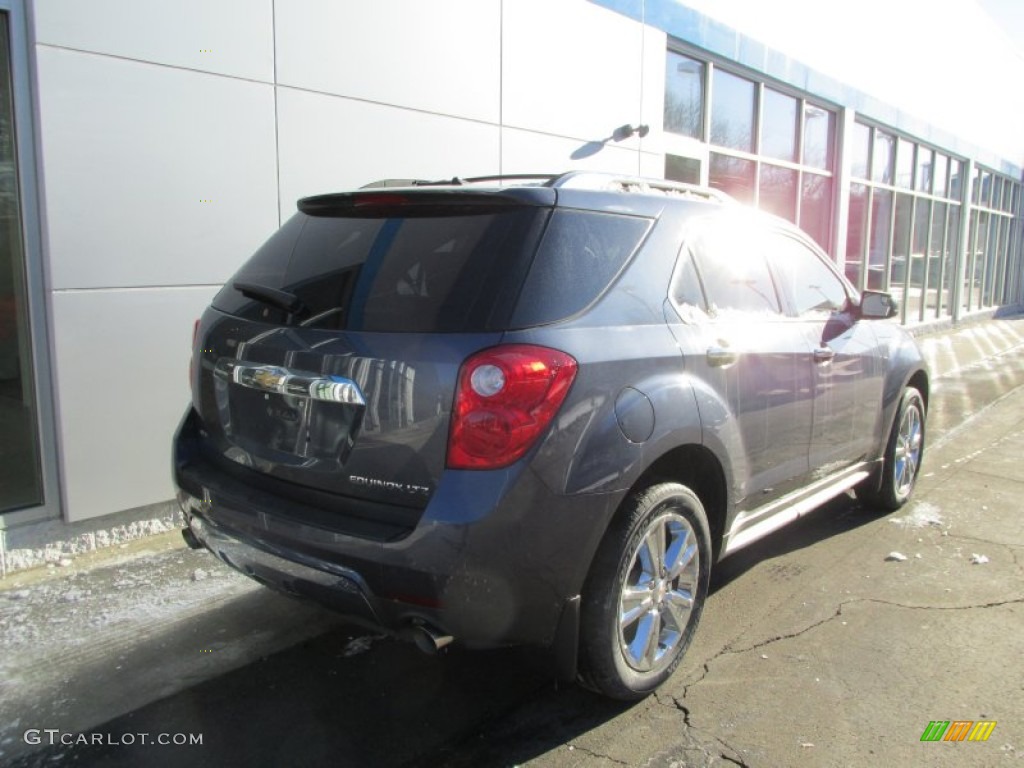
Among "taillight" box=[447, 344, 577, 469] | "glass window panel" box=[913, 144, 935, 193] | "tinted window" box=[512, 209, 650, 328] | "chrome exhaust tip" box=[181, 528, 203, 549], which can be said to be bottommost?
"chrome exhaust tip" box=[181, 528, 203, 549]

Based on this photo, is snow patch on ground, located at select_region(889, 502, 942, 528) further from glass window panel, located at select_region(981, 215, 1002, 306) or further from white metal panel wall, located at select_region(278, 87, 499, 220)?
glass window panel, located at select_region(981, 215, 1002, 306)

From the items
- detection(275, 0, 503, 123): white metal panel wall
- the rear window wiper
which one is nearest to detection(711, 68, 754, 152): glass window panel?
detection(275, 0, 503, 123): white metal panel wall

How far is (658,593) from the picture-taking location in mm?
2932

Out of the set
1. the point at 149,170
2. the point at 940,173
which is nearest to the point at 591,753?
the point at 149,170

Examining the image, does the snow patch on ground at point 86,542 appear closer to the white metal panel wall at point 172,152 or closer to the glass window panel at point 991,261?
the white metal panel wall at point 172,152

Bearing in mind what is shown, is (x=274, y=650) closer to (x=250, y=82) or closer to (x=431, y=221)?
(x=431, y=221)

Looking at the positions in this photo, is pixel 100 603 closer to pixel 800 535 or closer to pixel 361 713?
pixel 361 713

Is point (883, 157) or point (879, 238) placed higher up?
point (883, 157)

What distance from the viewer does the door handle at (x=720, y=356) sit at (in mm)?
3100

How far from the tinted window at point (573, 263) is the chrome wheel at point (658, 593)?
83cm

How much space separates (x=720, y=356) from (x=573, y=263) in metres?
0.82

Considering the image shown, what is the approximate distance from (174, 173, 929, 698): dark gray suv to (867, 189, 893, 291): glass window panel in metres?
12.0

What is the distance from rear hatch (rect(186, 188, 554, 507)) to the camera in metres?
2.41

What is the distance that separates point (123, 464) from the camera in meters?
4.46
